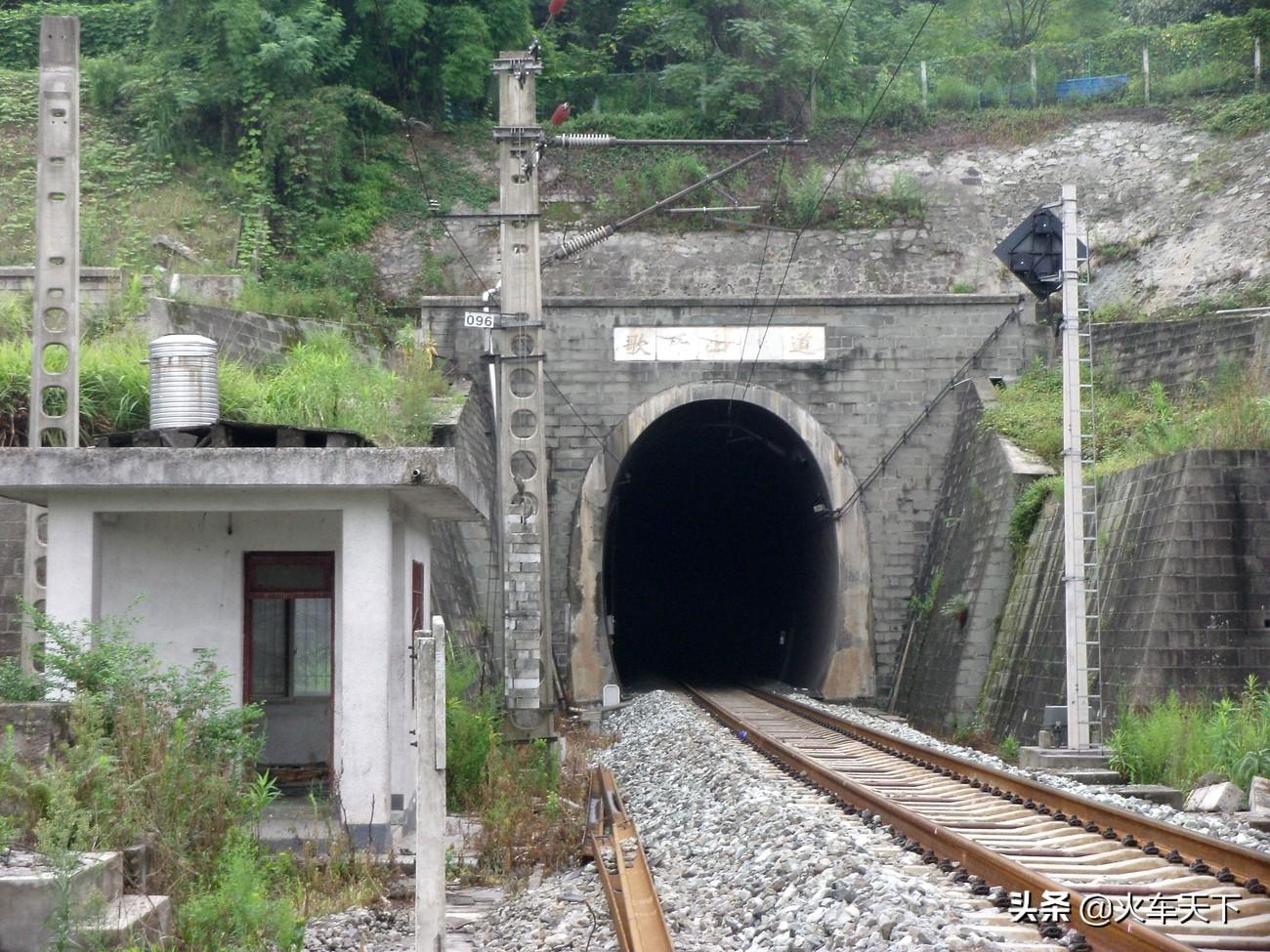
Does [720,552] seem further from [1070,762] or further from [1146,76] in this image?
[1070,762]

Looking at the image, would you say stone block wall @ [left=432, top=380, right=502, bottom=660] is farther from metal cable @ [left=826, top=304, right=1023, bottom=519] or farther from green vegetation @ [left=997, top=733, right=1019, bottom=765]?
green vegetation @ [left=997, top=733, right=1019, bottom=765]

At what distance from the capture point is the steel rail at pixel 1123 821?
6.16 m

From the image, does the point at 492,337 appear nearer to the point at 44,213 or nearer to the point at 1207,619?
the point at 44,213

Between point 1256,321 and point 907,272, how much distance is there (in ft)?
30.1

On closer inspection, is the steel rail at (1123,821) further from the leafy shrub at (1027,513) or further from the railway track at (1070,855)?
the leafy shrub at (1027,513)

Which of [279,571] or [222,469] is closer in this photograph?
[222,469]

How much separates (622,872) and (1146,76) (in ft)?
83.6

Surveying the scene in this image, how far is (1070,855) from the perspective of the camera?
7176 mm

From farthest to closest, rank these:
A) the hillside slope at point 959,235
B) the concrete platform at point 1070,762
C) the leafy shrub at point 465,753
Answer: the hillside slope at point 959,235
the concrete platform at point 1070,762
the leafy shrub at point 465,753

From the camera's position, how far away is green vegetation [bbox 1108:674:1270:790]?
33.7 feet

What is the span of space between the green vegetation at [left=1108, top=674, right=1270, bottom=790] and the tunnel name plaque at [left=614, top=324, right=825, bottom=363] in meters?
11.2

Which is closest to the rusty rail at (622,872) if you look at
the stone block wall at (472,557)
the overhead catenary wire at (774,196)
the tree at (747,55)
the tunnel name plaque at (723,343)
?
the stone block wall at (472,557)

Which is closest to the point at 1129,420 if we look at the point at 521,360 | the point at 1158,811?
the point at 521,360

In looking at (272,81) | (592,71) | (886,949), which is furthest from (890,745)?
(592,71)
